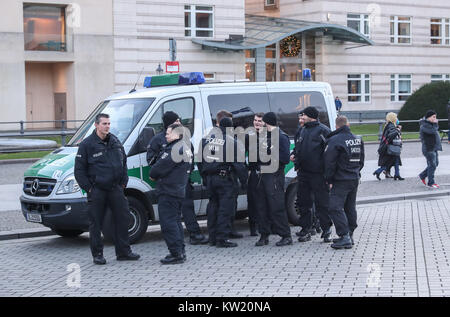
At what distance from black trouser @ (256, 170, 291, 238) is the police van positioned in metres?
1.05

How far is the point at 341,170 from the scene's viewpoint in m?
10.3

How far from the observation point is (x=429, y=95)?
127 ft

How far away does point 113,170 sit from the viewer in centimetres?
952

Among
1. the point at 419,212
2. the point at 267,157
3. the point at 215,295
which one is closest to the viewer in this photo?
the point at 215,295

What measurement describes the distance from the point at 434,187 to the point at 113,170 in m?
9.74

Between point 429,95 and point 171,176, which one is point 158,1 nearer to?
point 429,95

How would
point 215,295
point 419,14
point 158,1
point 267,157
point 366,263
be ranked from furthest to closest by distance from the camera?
point 419,14 → point 158,1 → point 267,157 → point 366,263 → point 215,295

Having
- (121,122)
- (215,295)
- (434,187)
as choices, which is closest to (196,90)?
(121,122)

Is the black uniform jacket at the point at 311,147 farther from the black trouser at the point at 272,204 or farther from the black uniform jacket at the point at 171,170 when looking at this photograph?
the black uniform jacket at the point at 171,170

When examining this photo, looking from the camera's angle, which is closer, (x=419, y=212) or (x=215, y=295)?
(x=215, y=295)

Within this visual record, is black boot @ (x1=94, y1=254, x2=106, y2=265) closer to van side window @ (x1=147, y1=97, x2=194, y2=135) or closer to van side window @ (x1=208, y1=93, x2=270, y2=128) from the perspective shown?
van side window @ (x1=147, y1=97, x2=194, y2=135)

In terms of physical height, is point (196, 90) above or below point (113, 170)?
above

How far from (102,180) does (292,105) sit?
4.07m
